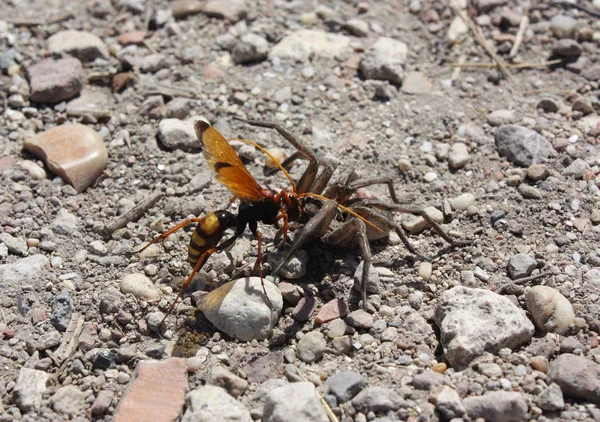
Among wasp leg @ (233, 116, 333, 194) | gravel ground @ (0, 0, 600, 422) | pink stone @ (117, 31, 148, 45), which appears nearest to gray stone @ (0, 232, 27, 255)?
gravel ground @ (0, 0, 600, 422)

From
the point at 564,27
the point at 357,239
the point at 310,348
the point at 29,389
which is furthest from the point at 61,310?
the point at 564,27

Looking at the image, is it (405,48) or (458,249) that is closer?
(458,249)

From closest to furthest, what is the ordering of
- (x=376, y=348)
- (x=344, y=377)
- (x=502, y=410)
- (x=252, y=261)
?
(x=502, y=410) → (x=344, y=377) → (x=376, y=348) → (x=252, y=261)

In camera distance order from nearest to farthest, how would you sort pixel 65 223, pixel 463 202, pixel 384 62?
1. pixel 65 223
2. pixel 463 202
3. pixel 384 62

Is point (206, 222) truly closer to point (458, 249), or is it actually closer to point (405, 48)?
point (458, 249)

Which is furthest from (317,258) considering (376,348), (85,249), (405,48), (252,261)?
(405,48)

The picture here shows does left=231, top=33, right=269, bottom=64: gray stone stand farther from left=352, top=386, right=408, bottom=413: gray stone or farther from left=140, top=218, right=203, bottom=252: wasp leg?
left=352, top=386, right=408, bottom=413: gray stone

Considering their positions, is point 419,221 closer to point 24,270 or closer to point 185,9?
point 24,270
